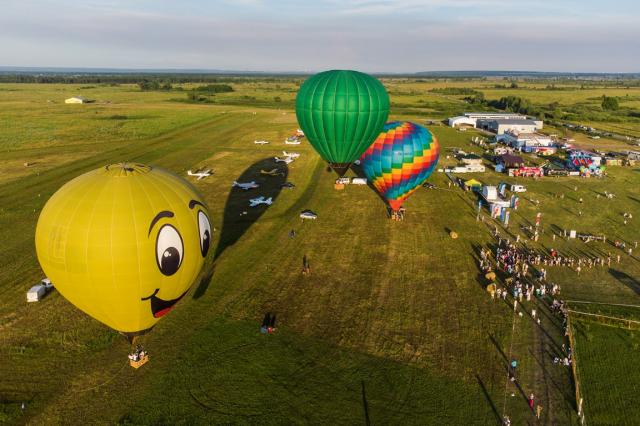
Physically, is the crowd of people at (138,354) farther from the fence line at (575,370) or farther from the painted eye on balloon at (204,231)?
the fence line at (575,370)

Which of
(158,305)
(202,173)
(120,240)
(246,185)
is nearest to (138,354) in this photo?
(158,305)

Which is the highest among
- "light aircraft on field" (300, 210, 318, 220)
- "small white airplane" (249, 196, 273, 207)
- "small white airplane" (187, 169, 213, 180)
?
"small white airplane" (187, 169, 213, 180)

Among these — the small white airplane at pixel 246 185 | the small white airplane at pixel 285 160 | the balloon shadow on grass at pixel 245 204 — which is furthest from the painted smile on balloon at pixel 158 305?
the small white airplane at pixel 285 160

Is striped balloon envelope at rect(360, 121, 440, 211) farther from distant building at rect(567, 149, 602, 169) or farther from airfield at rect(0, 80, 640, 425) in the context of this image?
distant building at rect(567, 149, 602, 169)

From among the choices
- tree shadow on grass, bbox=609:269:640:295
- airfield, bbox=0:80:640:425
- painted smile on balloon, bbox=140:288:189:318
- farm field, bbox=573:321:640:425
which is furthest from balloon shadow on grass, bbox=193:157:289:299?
tree shadow on grass, bbox=609:269:640:295

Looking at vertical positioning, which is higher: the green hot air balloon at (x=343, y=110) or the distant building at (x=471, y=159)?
the green hot air balloon at (x=343, y=110)

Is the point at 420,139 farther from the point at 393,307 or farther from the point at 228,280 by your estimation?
the point at 228,280

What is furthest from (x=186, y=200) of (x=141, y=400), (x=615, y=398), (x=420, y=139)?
(x=420, y=139)
